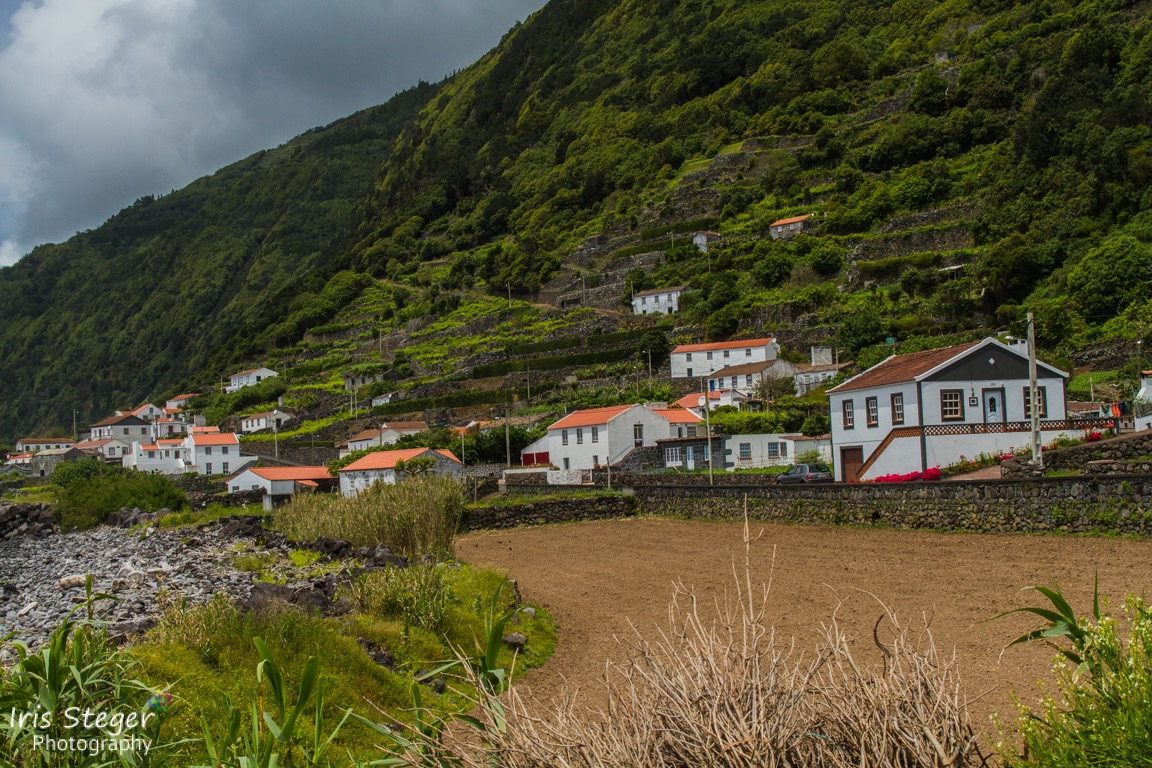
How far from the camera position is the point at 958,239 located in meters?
63.6

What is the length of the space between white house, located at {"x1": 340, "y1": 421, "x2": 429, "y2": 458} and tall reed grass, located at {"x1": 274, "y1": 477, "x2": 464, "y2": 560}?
39591 mm

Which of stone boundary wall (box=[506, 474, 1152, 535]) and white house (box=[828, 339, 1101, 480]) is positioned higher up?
white house (box=[828, 339, 1101, 480])

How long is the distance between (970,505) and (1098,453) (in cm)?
415

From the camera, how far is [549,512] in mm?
30594

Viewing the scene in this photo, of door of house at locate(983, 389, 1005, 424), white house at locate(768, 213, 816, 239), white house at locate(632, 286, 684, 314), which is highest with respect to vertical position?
white house at locate(768, 213, 816, 239)

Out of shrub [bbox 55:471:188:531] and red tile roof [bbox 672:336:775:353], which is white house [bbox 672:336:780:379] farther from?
shrub [bbox 55:471:188:531]

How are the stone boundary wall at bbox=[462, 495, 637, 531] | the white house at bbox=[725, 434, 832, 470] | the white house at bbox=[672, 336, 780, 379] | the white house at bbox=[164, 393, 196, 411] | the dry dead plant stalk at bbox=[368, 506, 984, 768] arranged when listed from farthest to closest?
the white house at bbox=[164, 393, 196, 411] < the white house at bbox=[672, 336, 780, 379] < the white house at bbox=[725, 434, 832, 470] < the stone boundary wall at bbox=[462, 495, 637, 531] < the dry dead plant stalk at bbox=[368, 506, 984, 768]

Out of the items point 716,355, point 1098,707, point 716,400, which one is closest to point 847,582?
point 1098,707

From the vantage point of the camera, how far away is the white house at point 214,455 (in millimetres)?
70688

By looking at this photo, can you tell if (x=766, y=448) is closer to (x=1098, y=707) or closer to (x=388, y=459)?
(x=388, y=459)

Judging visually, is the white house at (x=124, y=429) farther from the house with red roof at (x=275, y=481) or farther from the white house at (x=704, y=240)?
the white house at (x=704, y=240)

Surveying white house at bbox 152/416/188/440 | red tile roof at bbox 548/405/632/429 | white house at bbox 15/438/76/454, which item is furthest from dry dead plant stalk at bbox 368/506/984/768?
white house at bbox 15/438/76/454

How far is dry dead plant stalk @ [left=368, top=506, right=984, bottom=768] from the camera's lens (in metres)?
3.06

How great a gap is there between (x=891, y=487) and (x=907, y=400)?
533 cm
